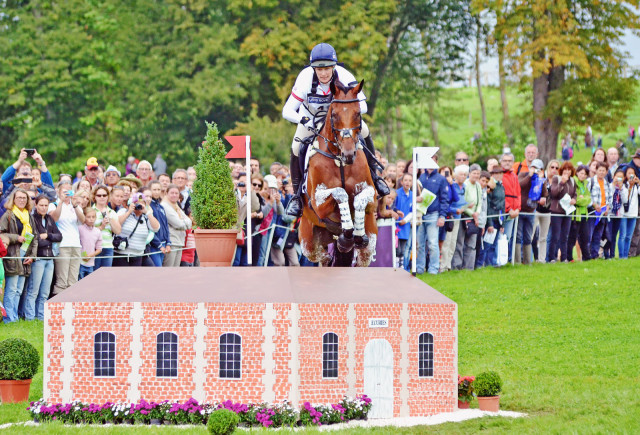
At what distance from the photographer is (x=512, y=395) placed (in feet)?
41.3

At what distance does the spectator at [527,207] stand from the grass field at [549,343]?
24.0 inches

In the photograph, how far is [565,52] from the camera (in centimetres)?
3272

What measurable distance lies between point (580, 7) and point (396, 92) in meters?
9.31

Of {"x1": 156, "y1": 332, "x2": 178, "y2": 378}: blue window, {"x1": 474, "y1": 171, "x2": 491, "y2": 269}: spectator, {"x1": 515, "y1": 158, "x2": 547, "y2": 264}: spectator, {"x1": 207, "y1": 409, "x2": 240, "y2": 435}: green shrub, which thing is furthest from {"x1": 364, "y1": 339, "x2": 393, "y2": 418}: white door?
{"x1": 515, "y1": 158, "x2": 547, "y2": 264}: spectator

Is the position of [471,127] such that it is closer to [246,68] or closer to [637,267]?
[246,68]

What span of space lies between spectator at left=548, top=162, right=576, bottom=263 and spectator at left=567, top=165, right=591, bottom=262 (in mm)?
204

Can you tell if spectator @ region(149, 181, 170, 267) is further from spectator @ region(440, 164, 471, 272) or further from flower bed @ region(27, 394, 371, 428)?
flower bed @ region(27, 394, 371, 428)

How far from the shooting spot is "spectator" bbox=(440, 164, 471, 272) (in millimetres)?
20719

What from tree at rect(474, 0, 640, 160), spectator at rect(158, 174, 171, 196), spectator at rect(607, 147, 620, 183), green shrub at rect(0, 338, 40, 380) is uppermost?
tree at rect(474, 0, 640, 160)

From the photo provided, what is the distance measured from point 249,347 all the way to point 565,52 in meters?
23.9

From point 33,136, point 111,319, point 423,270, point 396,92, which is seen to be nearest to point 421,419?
point 111,319

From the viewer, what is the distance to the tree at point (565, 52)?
109 ft

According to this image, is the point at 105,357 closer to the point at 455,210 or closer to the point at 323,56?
the point at 323,56

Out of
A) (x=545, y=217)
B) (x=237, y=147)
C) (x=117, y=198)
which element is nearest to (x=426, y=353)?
(x=237, y=147)
